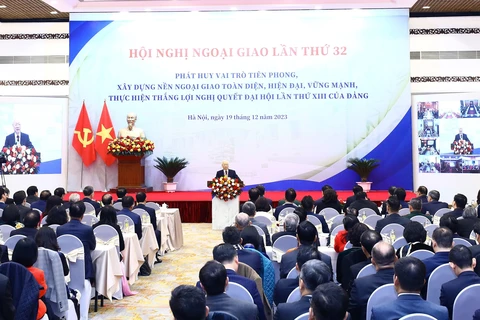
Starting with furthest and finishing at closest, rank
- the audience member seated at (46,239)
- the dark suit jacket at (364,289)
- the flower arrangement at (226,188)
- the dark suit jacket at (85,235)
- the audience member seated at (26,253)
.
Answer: the flower arrangement at (226,188)
the dark suit jacket at (85,235)
the audience member seated at (46,239)
the audience member seated at (26,253)
the dark suit jacket at (364,289)

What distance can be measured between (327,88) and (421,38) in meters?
2.80

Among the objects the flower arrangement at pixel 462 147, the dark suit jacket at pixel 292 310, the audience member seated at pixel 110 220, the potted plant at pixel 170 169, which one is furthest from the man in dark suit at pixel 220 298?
the flower arrangement at pixel 462 147

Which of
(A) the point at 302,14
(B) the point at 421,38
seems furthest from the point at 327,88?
(B) the point at 421,38

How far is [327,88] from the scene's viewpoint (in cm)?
1362

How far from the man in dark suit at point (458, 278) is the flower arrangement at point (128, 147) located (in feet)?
31.7

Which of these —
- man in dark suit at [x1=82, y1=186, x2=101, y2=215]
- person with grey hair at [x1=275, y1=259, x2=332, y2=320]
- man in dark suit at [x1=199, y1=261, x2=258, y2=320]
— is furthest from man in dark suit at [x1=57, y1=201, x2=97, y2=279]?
person with grey hair at [x1=275, y1=259, x2=332, y2=320]

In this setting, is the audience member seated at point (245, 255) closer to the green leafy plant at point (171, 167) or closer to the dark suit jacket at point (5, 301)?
the dark suit jacket at point (5, 301)

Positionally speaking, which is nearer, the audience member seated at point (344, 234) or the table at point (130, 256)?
the audience member seated at point (344, 234)

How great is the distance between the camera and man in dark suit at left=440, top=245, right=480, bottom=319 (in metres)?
3.38

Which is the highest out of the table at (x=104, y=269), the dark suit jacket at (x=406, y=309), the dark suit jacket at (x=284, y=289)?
the dark suit jacket at (x=406, y=309)

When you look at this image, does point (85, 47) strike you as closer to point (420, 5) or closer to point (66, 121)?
point (66, 121)

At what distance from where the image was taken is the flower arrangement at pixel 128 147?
1239 cm

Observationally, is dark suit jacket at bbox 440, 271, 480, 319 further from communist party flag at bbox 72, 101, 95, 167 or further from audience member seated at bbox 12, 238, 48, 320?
communist party flag at bbox 72, 101, 95, 167

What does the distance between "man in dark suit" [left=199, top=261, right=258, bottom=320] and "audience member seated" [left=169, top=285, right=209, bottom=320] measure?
50 cm
